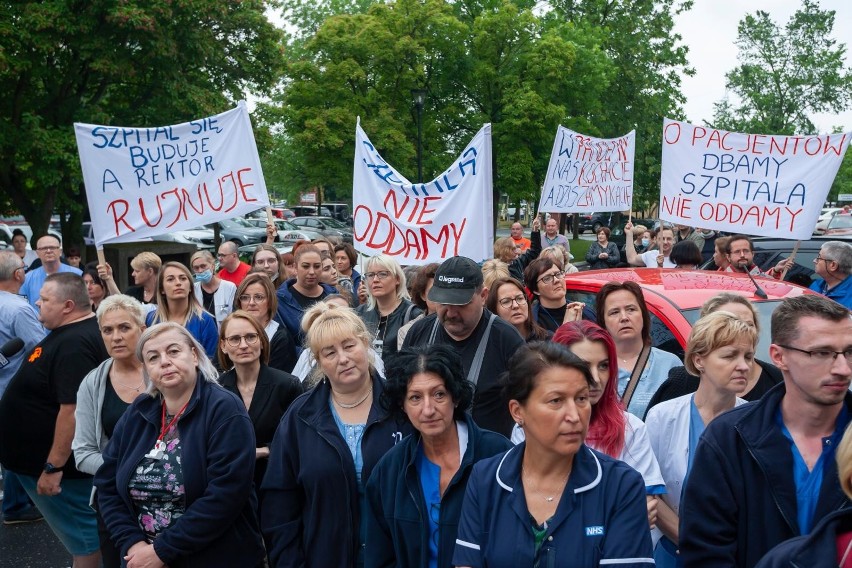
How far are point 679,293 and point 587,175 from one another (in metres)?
5.46

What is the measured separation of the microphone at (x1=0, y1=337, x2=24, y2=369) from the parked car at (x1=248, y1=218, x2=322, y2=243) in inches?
1059

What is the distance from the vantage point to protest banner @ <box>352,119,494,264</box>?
6.88m

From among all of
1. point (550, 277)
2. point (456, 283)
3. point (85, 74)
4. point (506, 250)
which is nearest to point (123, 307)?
point (456, 283)

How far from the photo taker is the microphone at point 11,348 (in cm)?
636

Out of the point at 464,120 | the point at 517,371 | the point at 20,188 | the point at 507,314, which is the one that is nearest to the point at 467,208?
the point at 507,314

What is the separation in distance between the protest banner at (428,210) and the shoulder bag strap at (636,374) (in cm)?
243

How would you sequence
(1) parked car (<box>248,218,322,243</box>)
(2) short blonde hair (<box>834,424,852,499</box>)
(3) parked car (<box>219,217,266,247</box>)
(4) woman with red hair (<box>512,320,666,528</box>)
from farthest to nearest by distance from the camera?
1. (3) parked car (<box>219,217,266,247</box>)
2. (1) parked car (<box>248,218,322,243</box>)
3. (4) woman with red hair (<box>512,320,666,528</box>)
4. (2) short blonde hair (<box>834,424,852,499</box>)

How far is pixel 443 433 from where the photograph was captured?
3.32 metres

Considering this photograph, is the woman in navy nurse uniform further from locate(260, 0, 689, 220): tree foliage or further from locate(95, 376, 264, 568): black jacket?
locate(260, 0, 689, 220): tree foliage

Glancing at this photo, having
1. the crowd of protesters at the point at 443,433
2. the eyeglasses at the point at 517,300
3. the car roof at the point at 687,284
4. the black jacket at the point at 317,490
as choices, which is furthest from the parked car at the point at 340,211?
the black jacket at the point at 317,490

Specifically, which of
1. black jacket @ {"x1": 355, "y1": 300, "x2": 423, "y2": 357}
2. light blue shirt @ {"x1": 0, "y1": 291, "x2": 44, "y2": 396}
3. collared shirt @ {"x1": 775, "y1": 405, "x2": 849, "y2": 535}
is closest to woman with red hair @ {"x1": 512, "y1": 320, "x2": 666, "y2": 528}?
collared shirt @ {"x1": 775, "y1": 405, "x2": 849, "y2": 535}

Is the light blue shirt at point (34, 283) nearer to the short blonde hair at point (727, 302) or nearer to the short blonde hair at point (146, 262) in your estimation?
the short blonde hair at point (146, 262)

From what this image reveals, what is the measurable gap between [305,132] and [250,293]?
82.5 ft

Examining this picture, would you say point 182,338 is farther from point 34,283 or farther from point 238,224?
point 238,224
